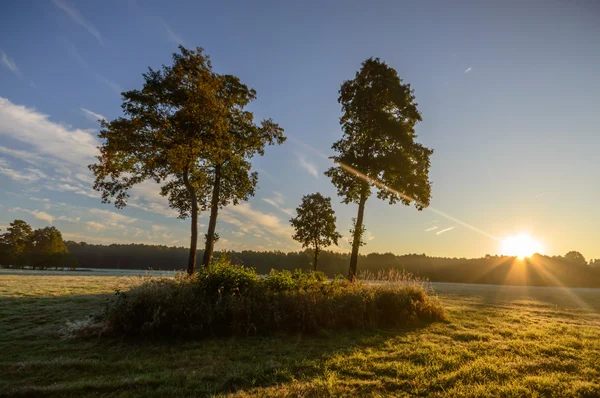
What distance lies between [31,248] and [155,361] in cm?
9435

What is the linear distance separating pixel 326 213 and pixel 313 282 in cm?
2816

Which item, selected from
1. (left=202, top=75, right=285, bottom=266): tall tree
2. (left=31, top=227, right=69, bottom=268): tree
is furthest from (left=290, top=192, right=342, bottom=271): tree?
(left=31, top=227, right=69, bottom=268): tree

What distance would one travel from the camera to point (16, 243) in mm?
70312

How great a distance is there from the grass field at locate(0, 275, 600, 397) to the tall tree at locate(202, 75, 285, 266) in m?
12.6

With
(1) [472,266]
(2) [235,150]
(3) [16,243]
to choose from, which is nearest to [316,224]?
(2) [235,150]

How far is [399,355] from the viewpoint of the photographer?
6.91 m

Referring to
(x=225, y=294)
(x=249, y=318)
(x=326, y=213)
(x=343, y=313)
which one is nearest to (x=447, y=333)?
(x=343, y=313)

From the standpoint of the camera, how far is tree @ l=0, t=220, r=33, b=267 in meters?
68.6

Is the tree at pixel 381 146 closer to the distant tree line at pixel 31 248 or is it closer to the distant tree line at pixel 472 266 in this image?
the distant tree line at pixel 472 266

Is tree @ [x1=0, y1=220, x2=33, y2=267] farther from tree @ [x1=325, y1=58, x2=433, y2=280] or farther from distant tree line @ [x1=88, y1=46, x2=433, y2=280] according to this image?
tree @ [x1=325, y1=58, x2=433, y2=280]

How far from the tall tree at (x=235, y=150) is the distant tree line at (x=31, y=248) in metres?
71.2

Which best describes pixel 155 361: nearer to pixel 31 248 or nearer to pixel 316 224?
pixel 316 224

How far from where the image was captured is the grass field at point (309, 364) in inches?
195

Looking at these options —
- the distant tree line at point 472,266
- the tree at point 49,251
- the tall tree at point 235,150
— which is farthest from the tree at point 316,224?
the tree at point 49,251
